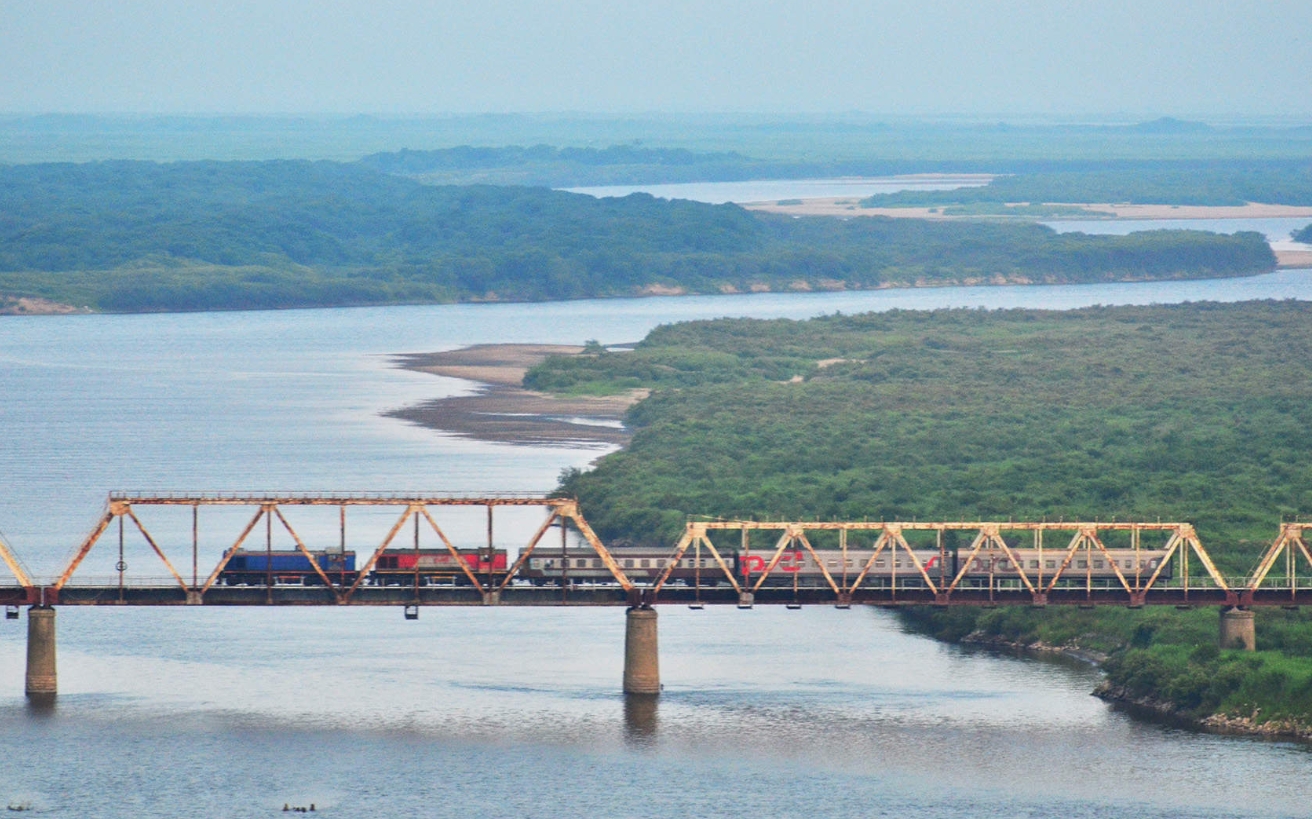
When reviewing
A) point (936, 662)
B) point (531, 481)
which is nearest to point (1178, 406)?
point (531, 481)

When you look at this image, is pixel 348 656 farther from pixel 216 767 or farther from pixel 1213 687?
pixel 1213 687

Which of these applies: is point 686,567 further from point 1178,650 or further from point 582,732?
point 1178,650

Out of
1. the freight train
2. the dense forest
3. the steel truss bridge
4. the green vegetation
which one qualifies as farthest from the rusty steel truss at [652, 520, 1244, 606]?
the dense forest

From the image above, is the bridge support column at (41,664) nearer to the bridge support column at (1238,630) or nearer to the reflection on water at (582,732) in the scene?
the reflection on water at (582,732)

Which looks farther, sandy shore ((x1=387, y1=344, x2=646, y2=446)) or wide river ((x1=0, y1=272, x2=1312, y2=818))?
sandy shore ((x1=387, y1=344, x2=646, y2=446))

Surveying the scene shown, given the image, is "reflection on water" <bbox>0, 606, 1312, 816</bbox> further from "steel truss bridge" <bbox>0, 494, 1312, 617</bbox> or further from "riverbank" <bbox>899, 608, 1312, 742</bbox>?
"steel truss bridge" <bbox>0, 494, 1312, 617</bbox>
